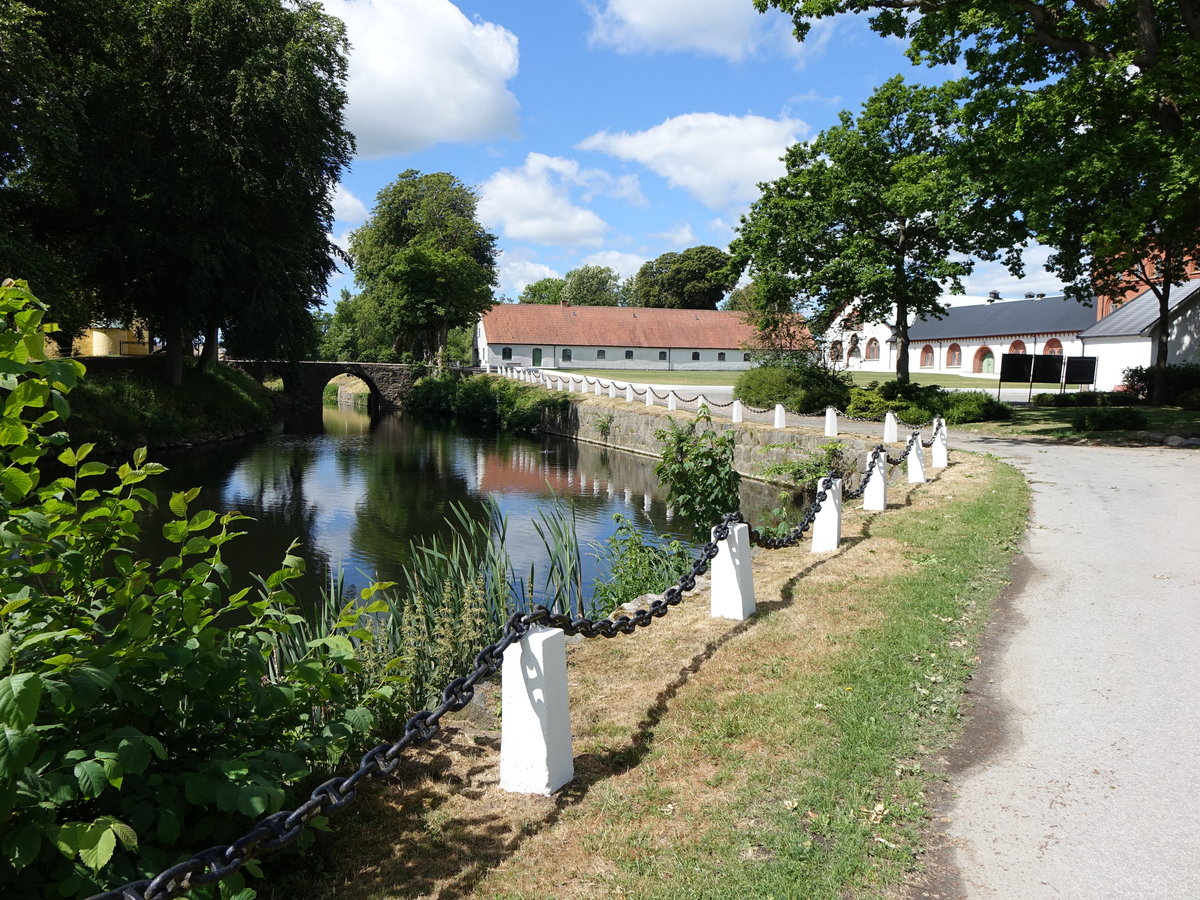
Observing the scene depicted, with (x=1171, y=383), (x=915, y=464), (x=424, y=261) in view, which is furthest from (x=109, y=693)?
(x=424, y=261)

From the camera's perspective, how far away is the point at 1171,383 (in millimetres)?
27016

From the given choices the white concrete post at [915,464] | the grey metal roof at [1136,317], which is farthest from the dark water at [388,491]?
the grey metal roof at [1136,317]

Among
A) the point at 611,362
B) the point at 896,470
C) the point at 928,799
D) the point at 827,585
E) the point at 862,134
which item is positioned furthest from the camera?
the point at 611,362

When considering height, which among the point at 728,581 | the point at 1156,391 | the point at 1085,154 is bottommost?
the point at 728,581

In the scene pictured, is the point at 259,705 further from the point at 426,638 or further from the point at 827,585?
the point at 827,585

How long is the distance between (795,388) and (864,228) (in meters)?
5.28

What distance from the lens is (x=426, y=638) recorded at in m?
6.16

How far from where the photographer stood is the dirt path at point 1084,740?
10.3 feet

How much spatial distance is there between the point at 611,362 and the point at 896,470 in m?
51.5

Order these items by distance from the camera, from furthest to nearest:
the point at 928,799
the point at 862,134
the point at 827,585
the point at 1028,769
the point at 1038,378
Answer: the point at 1038,378 < the point at 862,134 < the point at 827,585 < the point at 1028,769 < the point at 928,799

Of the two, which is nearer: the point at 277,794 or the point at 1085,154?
Answer: the point at 277,794

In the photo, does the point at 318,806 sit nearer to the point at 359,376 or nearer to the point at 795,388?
the point at 795,388

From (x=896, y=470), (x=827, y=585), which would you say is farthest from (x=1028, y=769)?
(x=896, y=470)

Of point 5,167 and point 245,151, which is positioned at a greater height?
point 245,151
